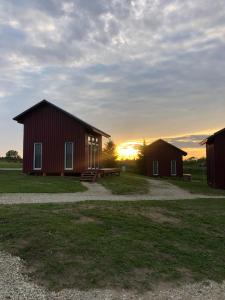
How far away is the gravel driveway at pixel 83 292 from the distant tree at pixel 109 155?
40.6m

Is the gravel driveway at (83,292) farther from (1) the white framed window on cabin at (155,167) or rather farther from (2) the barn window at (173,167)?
(2) the barn window at (173,167)

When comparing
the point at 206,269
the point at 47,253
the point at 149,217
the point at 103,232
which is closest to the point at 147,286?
the point at 206,269

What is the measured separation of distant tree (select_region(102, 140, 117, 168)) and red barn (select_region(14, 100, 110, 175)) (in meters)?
19.9

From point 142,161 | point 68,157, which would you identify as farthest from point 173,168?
point 68,157

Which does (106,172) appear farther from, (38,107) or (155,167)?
(155,167)

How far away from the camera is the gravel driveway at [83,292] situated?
18.5 feet

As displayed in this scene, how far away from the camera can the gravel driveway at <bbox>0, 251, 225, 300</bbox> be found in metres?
5.64

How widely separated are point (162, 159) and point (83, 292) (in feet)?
131

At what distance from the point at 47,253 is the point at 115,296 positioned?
1.97 metres

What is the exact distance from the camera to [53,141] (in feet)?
87.5

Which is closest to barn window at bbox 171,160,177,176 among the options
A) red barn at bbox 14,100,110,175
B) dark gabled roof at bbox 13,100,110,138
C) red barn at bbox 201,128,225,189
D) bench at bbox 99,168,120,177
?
bench at bbox 99,168,120,177

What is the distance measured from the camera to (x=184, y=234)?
9.37m

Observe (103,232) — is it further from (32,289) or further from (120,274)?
(32,289)

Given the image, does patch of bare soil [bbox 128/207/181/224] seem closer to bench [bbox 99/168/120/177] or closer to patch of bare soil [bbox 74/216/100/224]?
patch of bare soil [bbox 74/216/100/224]
